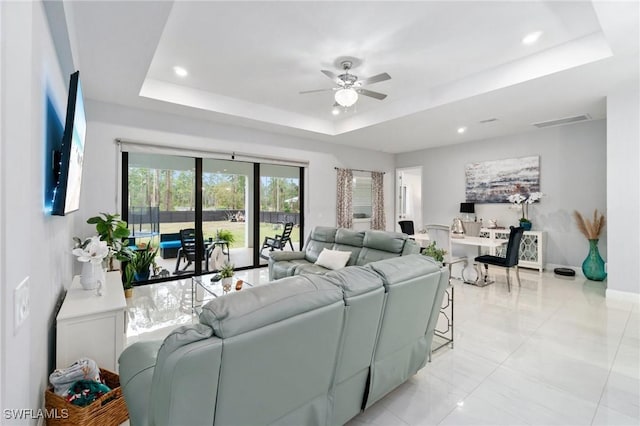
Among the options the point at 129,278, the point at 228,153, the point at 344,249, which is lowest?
the point at 129,278

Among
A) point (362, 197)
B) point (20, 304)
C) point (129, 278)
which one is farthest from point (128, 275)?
point (362, 197)

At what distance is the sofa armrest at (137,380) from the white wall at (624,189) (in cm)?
533

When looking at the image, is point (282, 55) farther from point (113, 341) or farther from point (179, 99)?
point (113, 341)

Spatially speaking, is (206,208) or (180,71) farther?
(206,208)

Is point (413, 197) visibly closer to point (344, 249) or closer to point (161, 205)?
point (344, 249)

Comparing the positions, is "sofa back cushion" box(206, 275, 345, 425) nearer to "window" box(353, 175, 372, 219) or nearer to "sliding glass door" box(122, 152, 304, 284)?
"sliding glass door" box(122, 152, 304, 284)

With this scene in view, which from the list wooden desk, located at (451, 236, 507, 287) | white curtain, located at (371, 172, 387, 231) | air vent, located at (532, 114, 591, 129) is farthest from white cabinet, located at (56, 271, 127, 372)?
air vent, located at (532, 114, 591, 129)

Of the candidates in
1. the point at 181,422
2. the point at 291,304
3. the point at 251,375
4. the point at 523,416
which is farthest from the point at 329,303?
the point at 523,416

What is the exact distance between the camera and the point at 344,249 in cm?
427

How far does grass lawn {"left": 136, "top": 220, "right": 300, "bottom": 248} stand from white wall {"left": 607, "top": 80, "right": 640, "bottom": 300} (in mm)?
5002

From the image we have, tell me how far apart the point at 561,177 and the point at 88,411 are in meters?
7.04

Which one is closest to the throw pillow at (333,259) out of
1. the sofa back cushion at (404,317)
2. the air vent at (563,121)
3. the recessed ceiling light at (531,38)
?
the sofa back cushion at (404,317)

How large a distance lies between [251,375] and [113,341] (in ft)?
4.95

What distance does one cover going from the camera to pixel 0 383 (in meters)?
0.79
